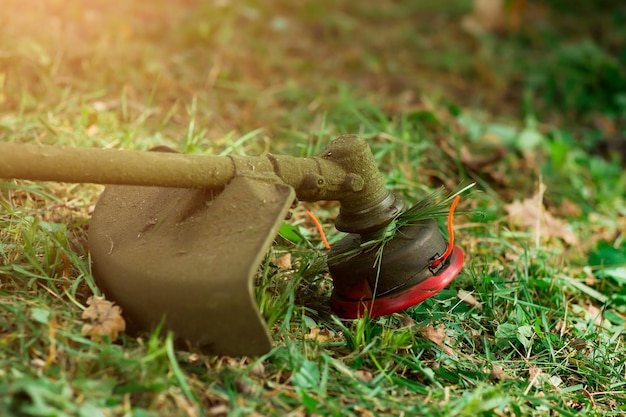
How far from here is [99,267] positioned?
1908mm

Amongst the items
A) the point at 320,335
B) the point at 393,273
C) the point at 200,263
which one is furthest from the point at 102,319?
the point at 393,273

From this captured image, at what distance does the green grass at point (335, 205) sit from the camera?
5.61ft

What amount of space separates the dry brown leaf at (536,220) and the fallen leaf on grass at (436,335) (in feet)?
3.38

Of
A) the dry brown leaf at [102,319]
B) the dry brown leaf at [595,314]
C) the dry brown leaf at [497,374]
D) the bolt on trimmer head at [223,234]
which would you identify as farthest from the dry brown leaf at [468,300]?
the dry brown leaf at [102,319]

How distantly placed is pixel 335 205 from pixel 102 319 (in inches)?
50.8

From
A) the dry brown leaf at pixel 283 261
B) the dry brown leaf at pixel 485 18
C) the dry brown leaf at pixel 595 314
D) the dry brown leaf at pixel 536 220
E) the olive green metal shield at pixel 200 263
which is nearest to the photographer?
the olive green metal shield at pixel 200 263

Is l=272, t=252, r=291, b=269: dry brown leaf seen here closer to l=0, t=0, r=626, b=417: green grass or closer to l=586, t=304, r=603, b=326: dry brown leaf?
l=0, t=0, r=626, b=417: green grass

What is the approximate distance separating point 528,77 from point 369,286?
11.2ft

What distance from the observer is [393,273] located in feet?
6.57

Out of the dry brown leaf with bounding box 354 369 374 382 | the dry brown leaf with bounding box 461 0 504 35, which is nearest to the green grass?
the dry brown leaf with bounding box 354 369 374 382

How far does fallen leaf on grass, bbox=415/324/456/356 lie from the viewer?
2.06 meters

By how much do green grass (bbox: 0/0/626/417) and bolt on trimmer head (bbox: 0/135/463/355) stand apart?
10 centimetres

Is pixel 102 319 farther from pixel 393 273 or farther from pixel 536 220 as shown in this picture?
pixel 536 220

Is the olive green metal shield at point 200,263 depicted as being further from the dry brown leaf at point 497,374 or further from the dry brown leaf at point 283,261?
the dry brown leaf at point 497,374
